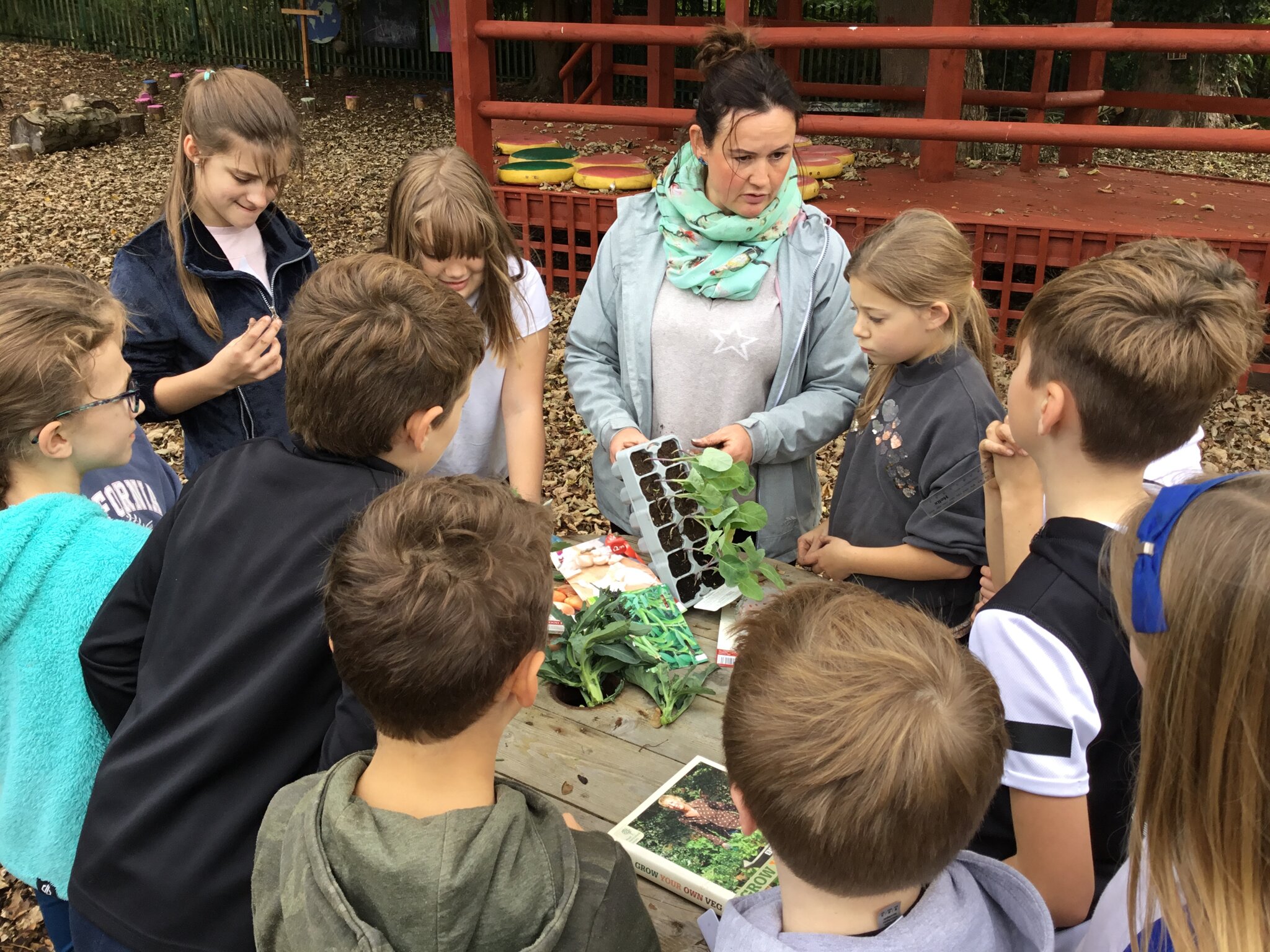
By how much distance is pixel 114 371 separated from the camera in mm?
1938

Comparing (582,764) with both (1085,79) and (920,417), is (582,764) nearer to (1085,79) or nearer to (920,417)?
(920,417)

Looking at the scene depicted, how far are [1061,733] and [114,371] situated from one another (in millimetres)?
1792

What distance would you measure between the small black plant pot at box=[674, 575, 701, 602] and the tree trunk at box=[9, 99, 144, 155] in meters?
12.4

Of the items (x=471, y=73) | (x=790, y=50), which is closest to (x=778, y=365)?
(x=471, y=73)

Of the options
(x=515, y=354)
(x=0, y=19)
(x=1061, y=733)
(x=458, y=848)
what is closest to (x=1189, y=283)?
(x=1061, y=733)

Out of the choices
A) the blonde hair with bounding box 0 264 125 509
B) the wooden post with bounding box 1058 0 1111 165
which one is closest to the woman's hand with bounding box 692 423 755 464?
the blonde hair with bounding box 0 264 125 509

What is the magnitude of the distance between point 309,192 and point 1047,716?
10.6 metres

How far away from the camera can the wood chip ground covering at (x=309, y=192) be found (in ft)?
18.3

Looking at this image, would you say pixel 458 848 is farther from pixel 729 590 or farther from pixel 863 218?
pixel 863 218

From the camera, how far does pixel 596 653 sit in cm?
208

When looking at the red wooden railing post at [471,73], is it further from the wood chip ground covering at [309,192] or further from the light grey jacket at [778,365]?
the light grey jacket at [778,365]

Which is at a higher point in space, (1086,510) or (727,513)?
(1086,510)

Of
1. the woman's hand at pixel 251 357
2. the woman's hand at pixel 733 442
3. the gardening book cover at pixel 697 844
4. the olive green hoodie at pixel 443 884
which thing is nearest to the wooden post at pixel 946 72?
the woman's hand at pixel 733 442

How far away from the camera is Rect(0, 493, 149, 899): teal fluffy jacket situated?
5.33ft
